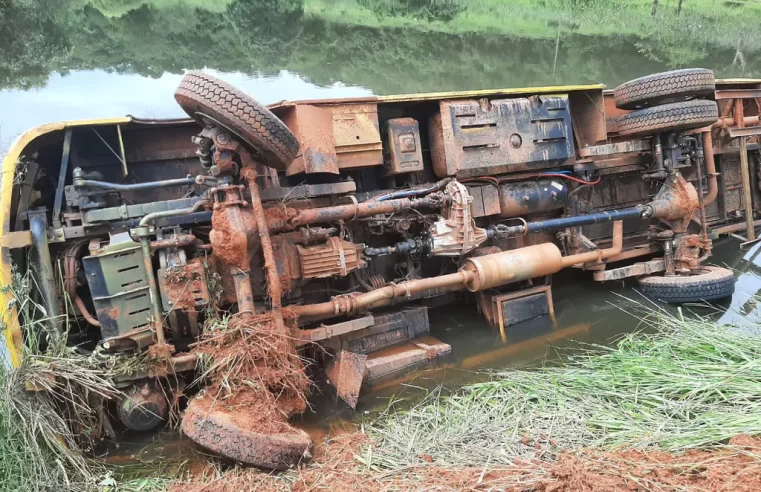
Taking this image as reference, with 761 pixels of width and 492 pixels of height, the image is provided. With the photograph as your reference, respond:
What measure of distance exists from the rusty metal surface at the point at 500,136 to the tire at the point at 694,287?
150 centimetres

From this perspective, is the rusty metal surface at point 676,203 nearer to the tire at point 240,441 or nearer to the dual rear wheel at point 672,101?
the dual rear wheel at point 672,101

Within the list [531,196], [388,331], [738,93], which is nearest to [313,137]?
[388,331]

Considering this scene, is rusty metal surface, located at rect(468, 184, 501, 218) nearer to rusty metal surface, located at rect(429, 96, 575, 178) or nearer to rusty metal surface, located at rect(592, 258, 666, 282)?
rusty metal surface, located at rect(429, 96, 575, 178)

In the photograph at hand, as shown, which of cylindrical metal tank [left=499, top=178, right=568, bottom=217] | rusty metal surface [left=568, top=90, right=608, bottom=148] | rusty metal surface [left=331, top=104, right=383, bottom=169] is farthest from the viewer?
rusty metal surface [left=568, top=90, right=608, bottom=148]

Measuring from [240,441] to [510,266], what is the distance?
2.62m

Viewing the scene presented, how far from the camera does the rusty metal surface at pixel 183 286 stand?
3184 mm

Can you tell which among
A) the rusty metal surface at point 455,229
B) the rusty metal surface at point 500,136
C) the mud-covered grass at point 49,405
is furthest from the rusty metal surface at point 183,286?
the rusty metal surface at point 500,136

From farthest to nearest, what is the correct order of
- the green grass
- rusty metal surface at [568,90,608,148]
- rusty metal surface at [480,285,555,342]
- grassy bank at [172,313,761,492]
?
rusty metal surface at [568,90,608,148], rusty metal surface at [480,285,555,342], the green grass, grassy bank at [172,313,761,492]

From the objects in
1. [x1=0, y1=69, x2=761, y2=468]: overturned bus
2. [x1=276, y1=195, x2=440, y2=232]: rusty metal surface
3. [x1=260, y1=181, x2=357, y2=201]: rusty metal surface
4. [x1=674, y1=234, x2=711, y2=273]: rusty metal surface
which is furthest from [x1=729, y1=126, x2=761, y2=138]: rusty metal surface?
[x1=260, y1=181, x2=357, y2=201]: rusty metal surface

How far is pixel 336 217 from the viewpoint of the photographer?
12.0ft

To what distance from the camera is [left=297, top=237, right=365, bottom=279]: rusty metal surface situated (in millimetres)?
3676

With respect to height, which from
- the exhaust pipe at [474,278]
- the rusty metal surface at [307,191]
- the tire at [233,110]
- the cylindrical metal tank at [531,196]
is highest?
the tire at [233,110]

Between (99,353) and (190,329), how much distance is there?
0.57 meters

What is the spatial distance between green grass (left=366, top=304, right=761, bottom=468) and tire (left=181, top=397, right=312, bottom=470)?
0.46 metres
